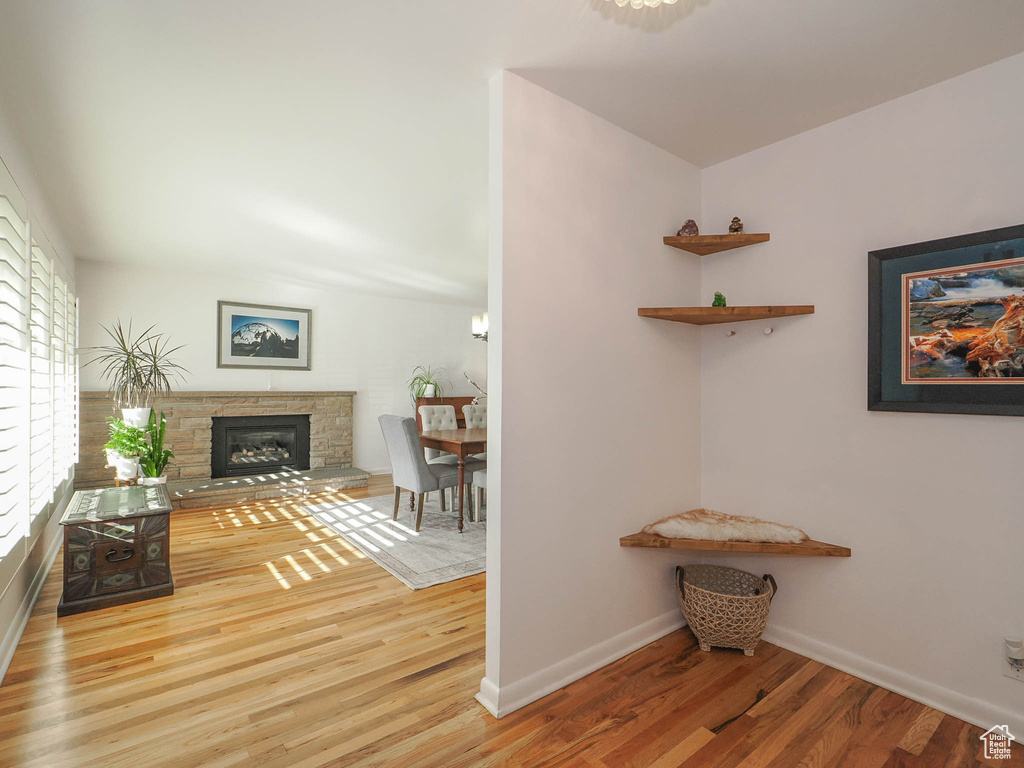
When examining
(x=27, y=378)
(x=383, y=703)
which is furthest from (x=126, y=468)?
(x=383, y=703)

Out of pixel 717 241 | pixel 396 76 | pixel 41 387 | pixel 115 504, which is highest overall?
pixel 396 76

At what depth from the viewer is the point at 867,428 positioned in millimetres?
2123

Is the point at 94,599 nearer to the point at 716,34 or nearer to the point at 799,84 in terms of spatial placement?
the point at 716,34

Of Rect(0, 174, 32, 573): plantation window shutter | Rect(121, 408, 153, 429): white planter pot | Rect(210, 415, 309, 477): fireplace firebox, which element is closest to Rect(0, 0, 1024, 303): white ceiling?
Rect(0, 174, 32, 573): plantation window shutter

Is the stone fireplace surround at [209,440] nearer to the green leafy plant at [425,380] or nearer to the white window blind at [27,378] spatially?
the green leafy plant at [425,380]

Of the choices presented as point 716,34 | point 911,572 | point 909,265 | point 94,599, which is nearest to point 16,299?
point 94,599

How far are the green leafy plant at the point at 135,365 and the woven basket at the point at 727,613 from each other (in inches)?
168

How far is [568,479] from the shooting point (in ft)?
6.90

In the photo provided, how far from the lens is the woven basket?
2197 millimetres

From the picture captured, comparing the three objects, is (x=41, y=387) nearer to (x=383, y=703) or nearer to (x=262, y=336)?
(x=383, y=703)

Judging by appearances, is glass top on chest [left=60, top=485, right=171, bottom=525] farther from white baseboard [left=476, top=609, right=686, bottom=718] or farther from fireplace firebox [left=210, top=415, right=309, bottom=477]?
fireplace firebox [left=210, top=415, right=309, bottom=477]

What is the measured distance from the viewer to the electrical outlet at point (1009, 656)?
5.68 feet

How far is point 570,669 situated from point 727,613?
729mm

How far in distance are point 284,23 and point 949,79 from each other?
240 centimetres
